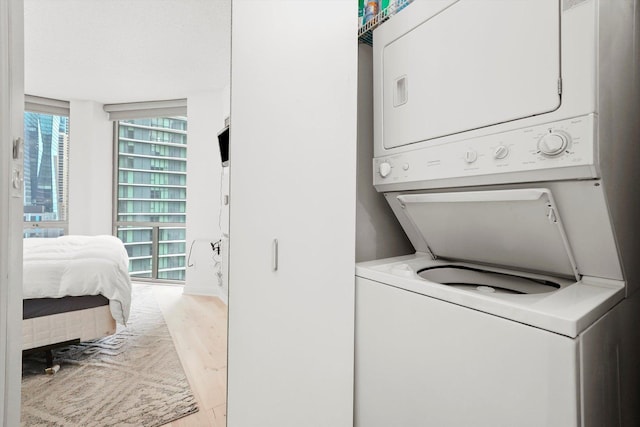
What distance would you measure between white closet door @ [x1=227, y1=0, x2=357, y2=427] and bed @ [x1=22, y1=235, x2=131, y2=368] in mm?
1761

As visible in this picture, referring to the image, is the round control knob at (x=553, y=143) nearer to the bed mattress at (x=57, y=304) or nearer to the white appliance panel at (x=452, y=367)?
the white appliance panel at (x=452, y=367)

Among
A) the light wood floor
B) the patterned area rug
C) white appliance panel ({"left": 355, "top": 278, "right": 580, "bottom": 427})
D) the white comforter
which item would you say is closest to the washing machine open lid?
white appliance panel ({"left": 355, "top": 278, "right": 580, "bottom": 427})

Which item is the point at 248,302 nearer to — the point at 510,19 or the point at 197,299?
the point at 510,19

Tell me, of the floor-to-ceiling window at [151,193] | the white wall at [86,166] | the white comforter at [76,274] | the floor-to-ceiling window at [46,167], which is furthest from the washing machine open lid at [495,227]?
the floor-to-ceiling window at [46,167]

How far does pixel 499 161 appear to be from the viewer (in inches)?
35.5

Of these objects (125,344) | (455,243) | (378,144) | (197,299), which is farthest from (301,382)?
(197,299)

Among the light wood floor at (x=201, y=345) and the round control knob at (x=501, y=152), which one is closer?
the round control knob at (x=501, y=152)

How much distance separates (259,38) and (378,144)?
59cm

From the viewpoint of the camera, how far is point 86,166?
4816mm

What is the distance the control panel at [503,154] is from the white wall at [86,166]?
5.08 m

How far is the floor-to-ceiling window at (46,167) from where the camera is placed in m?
4.57

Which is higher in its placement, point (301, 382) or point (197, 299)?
point (301, 382)

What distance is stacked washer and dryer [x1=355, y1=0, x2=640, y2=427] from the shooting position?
73 centimetres

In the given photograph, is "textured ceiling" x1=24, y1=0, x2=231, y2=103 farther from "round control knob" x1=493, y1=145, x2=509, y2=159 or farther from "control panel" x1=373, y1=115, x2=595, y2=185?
"round control knob" x1=493, y1=145, x2=509, y2=159
